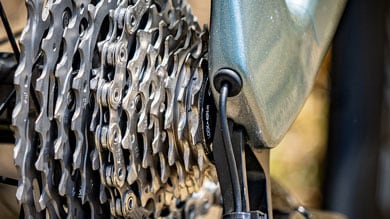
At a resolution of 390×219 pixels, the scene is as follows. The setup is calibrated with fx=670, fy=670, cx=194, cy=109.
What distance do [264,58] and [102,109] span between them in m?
0.10

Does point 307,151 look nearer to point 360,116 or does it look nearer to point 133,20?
point 360,116

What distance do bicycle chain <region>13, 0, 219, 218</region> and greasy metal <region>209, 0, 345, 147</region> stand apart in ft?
0.15

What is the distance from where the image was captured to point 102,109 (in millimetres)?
380

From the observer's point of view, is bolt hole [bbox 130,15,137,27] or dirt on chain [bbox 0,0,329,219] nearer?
bolt hole [bbox 130,15,137,27]

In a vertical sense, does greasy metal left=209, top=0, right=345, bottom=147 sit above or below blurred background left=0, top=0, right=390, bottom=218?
above

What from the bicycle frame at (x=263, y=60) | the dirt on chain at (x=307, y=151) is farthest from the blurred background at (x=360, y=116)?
the bicycle frame at (x=263, y=60)

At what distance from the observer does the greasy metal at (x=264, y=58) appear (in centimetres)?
37

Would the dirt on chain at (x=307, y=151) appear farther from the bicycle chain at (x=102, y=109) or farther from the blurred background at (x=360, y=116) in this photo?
the bicycle chain at (x=102, y=109)

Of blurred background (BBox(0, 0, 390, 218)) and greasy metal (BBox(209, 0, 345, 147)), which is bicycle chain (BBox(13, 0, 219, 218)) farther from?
blurred background (BBox(0, 0, 390, 218))

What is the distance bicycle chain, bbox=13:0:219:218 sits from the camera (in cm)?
36

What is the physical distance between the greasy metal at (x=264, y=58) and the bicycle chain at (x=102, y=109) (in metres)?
0.05

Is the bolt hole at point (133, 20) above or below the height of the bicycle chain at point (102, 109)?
above

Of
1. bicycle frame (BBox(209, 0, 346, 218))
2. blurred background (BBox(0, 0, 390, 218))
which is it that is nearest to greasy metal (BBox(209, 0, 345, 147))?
bicycle frame (BBox(209, 0, 346, 218))

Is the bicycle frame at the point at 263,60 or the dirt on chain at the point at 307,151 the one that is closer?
the bicycle frame at the point at 263,60
